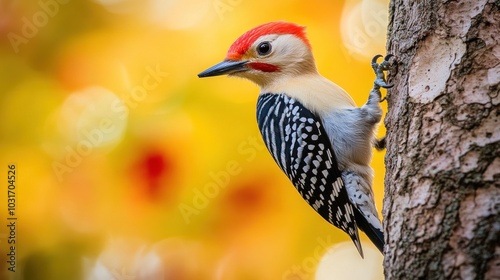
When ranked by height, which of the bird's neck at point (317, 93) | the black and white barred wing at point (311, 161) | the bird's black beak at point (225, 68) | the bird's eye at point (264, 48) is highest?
the bird's eye at point (264, 48)

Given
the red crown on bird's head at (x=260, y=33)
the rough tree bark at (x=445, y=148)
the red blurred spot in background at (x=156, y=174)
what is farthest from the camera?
the red crown on bird's head at (x=260, y=33)

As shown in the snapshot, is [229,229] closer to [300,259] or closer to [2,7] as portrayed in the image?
[300,259]

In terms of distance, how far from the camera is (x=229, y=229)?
3.63m

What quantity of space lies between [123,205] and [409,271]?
2.16 m

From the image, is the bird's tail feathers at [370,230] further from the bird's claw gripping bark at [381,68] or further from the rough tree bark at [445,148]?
the rough tree bark at [445,148]

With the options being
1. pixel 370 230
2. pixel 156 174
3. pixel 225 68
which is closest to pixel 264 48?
pixel 225 68

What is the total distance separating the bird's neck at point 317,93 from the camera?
353cm

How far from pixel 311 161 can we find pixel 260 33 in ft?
3.39

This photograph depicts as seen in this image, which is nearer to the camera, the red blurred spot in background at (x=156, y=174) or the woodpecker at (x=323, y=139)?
the woodpecker at (x=323, y=139)

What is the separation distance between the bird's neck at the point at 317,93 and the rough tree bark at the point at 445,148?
1061 mm

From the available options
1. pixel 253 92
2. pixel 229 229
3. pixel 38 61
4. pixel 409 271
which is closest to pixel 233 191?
pixel 229 229

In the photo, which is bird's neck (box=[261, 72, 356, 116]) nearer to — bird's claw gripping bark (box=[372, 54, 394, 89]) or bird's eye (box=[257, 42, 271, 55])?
bird's eye (box=[257, 42, 271, 55])

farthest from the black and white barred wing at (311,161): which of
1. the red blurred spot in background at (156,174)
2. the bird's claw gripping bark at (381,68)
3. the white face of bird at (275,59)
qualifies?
the red blurred spot in background at (156,174)

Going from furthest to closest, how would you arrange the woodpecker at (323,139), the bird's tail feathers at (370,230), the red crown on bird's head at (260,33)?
the red crown on bird's head at (260,33), the woodpecker at (323,139), the bird's tail feathers at (370,230)
